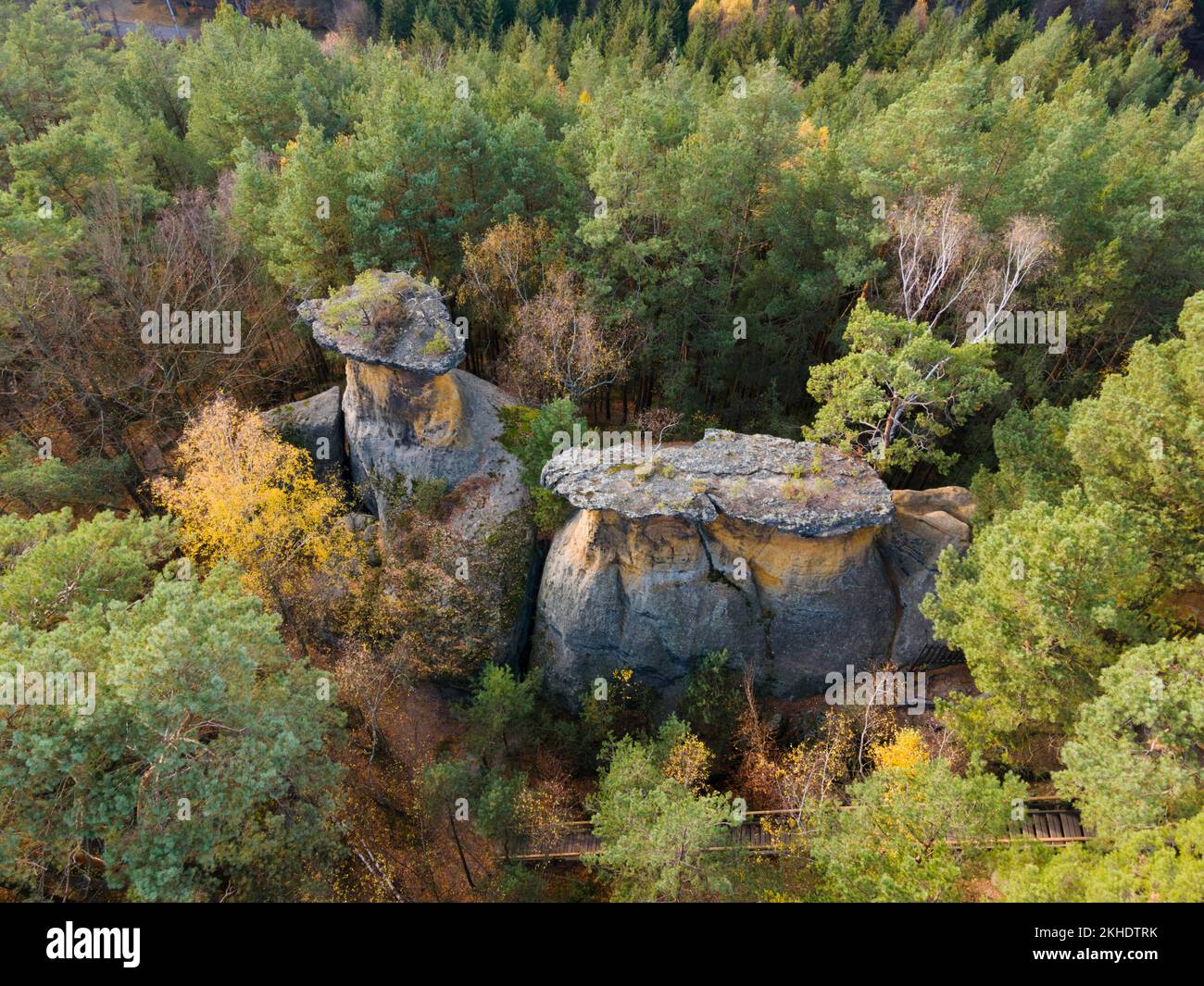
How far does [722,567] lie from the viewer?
21812 mm

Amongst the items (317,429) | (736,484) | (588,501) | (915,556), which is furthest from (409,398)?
(915,556)

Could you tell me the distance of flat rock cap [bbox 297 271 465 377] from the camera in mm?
23000

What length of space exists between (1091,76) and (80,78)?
66804 mm

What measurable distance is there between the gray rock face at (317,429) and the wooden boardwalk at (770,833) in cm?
1598

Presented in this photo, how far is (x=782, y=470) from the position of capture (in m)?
21.0

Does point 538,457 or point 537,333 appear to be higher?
point 537,333

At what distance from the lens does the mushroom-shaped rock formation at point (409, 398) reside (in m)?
23.2

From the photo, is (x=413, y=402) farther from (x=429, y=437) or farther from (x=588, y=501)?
(x=588, y=501)

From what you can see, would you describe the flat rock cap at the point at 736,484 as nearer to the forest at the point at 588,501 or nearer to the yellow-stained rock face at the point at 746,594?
the forest at the point at 588,501

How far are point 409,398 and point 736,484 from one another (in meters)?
12.5

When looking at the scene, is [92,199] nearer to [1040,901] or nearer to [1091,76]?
[1040,901]

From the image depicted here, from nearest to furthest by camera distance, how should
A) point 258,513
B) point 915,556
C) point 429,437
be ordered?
point 258,513, point 915,556, point 429,437

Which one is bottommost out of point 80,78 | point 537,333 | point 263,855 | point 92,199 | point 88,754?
point 263,855

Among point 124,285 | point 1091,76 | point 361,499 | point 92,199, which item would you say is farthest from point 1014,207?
point 1091,76
